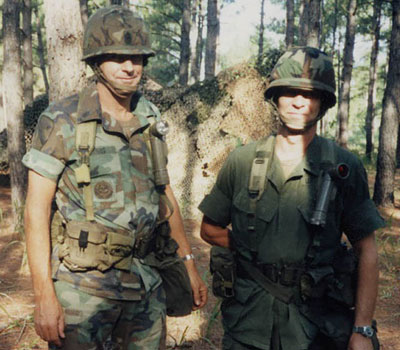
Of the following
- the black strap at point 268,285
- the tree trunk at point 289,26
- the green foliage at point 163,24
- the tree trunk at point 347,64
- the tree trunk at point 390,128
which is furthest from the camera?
the green foliage at point 163,24

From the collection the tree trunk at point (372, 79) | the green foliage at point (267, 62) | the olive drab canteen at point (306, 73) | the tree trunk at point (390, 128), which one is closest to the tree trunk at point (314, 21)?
the green foliage at point (267, 62)

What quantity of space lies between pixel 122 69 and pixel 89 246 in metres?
0.93

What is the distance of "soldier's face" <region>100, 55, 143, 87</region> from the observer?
2355mm

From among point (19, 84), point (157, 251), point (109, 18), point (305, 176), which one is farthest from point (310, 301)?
point (19, 84)

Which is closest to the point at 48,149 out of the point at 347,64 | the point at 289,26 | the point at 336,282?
the point at 336,282

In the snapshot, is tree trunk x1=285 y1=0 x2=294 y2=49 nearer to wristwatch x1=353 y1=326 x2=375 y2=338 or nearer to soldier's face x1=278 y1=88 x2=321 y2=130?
soldier's face x1=278 y1=88 x2=321 y2=130

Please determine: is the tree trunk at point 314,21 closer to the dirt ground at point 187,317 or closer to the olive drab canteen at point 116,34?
the dirt ground at point 187,317

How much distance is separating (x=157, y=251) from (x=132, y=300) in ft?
1.05

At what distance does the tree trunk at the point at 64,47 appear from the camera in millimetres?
4949

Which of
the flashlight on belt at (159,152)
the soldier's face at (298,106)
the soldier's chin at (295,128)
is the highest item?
the soldier's face at (298,106)

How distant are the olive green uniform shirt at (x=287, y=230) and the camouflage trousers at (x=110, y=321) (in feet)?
1.32

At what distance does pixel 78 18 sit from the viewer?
16.6 ft

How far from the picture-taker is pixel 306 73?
7.47ft

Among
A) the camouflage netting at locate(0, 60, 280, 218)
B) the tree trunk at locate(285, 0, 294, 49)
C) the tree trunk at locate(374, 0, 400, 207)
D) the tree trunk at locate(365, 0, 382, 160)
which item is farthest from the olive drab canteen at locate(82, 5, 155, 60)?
the tree trunk at locate(365, 0, 382, 160)
